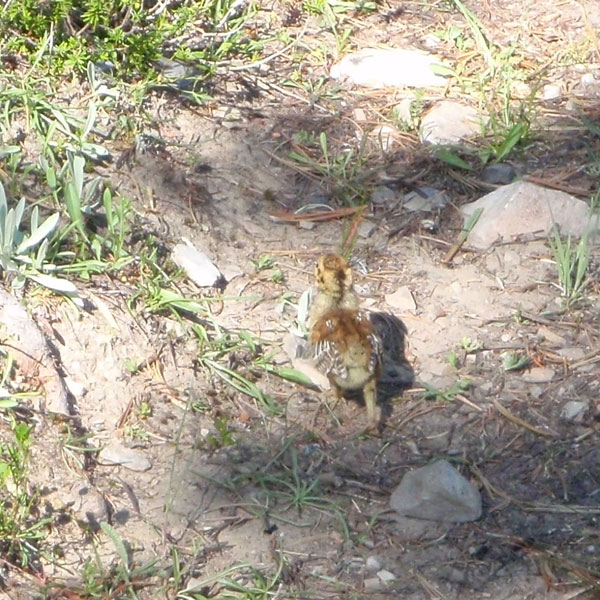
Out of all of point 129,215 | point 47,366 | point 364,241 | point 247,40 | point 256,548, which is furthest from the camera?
point 247,40

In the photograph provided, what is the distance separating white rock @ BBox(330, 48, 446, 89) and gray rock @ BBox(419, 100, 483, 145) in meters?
0.32

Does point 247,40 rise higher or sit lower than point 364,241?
higher

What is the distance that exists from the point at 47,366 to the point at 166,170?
1.91 metres

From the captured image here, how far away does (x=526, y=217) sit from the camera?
683 cm

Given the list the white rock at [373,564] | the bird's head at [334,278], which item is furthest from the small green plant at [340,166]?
the white rock at [373,564]

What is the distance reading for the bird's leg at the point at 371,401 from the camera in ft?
18.4

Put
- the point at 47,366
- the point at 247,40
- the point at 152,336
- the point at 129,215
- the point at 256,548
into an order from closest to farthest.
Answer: the point at 256,548, the point at 47,366, the point at 152,336, the point at 129,215, the point at 247,40

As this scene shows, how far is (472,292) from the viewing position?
6504 millimetres

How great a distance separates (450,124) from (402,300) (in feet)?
5.60

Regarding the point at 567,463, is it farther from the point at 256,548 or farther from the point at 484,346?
the point at 256,548

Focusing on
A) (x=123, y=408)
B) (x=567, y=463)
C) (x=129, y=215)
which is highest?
(x=129, y=215)

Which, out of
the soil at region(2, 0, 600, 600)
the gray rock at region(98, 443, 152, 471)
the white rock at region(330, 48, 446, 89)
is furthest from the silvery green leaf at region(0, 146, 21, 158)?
the white rock at region(330, 48, 446, 89)

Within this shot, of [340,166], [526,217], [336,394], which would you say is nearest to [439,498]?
[336,394]

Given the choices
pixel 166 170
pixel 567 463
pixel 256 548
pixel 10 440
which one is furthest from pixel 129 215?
pixel 567 463
